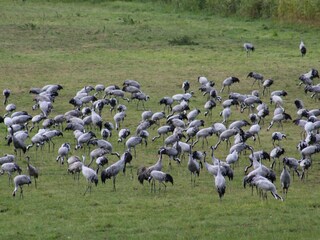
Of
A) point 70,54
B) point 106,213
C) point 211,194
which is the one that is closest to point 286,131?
point 211,194

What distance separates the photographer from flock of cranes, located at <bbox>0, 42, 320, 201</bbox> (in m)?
15.7

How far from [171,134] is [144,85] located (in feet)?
19.5

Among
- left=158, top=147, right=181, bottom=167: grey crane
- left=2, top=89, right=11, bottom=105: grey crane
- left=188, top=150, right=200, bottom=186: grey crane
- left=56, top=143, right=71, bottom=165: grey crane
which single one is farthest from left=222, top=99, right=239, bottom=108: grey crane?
left=2, top=89, right=11, bottom=105: grey crane

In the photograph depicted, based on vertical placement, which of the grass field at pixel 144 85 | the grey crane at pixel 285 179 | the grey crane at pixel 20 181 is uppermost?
the grey crane at pixel 285 179

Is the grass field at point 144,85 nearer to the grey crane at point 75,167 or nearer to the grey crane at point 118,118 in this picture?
the grey crane at point 75,167

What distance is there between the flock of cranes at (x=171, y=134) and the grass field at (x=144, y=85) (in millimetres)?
204

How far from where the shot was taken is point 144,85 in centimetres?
2575

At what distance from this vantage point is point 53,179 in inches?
643

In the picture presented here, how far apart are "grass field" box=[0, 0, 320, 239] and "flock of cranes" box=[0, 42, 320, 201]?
204mm

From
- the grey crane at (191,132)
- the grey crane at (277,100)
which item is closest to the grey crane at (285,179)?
the grey crane at (191,132)

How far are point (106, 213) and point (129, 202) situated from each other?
76 centimetres

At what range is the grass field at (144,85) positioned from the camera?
13211 mm

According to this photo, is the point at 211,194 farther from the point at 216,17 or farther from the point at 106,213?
the point at 216,17

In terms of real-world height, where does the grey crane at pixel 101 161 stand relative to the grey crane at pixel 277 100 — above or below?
above
